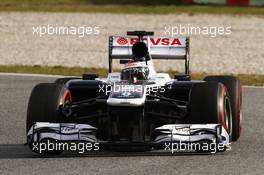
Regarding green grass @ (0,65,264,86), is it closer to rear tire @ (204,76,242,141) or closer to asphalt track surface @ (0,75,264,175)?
asphalt track surface @ (0,75,264,175)

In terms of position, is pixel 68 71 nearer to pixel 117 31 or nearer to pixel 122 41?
pixel 117 31

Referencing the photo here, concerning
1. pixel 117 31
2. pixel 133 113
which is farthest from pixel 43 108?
pixel 117 31

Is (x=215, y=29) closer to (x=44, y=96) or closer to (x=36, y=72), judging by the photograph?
(x=36, y=72)

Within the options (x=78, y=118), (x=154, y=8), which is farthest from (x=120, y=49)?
(x=154, y=8)

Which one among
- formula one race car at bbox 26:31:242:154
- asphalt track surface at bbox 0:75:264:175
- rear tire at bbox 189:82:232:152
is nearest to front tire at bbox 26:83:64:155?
formula one race car at bbox 26:31:242:154

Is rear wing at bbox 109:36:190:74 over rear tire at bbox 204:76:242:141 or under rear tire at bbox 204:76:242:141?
over

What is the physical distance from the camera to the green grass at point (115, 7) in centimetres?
2827

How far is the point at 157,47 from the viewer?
13.7m

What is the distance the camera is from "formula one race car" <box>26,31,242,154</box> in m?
11.2

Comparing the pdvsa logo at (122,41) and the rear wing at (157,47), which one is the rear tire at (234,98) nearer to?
the rear wing at (157,47)

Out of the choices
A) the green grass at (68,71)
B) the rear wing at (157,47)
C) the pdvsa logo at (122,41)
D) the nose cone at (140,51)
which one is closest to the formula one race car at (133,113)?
the nose cone at (140,51)

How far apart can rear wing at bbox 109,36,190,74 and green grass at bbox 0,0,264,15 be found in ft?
46.7

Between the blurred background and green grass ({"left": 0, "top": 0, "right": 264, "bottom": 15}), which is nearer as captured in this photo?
the blurred background

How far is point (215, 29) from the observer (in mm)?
25203
